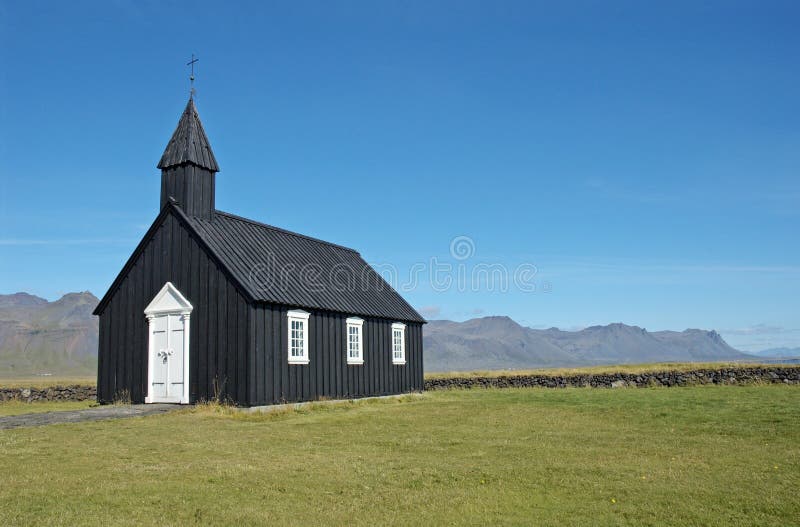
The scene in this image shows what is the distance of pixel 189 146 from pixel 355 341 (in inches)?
377

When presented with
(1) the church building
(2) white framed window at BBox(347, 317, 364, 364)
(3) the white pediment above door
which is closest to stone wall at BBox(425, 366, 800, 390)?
(1) the church building

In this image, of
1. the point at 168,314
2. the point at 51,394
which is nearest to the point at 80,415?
the point at 168,314

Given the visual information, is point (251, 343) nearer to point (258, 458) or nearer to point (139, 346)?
point (139, 346)

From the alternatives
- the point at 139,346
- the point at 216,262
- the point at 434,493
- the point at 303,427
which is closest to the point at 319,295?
the point at 216,262

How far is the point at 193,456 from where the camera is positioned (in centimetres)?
1304

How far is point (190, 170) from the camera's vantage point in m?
24.6

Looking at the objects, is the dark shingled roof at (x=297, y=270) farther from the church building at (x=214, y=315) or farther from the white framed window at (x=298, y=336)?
the white framed window at (x=298, y=336)

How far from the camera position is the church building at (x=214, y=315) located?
22.4m

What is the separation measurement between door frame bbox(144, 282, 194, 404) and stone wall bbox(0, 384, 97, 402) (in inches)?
333

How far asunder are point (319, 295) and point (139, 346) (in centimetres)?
653

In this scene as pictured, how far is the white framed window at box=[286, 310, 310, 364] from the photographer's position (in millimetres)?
23812

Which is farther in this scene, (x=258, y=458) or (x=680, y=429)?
(x=680, y=429)

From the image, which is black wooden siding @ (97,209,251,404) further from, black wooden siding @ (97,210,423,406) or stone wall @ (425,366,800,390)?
stone wall @ (425,366,800,390)

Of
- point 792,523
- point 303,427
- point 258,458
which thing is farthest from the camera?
point 303,427
